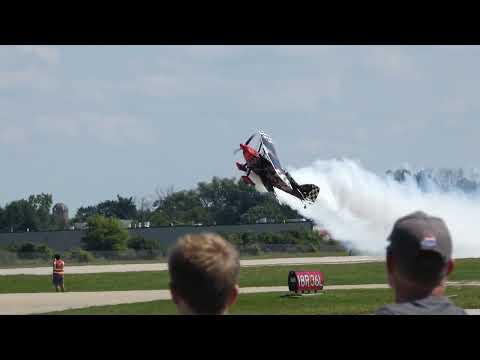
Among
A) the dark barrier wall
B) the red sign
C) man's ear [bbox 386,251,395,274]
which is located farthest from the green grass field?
man's ear [bbox 386,251,395,274]

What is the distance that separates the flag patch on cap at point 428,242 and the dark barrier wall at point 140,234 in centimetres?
10742

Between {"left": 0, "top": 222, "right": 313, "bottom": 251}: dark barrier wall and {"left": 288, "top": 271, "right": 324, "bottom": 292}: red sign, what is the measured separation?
75.4m

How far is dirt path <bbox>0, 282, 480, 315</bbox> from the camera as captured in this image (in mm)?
31756

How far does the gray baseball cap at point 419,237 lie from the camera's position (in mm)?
3916

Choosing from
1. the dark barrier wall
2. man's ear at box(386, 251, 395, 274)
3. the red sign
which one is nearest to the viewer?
man's ear at box(386, 251, 395, 274)

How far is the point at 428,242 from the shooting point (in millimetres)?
3898

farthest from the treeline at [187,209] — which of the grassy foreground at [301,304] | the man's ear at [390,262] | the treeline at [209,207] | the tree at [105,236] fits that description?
the man's ear at [390,262]

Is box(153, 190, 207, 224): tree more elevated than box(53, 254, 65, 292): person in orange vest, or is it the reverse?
box(153, 190, 207, 224): tree

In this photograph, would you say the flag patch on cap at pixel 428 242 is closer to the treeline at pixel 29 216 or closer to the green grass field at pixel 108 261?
the green grass field at pixel 108 261

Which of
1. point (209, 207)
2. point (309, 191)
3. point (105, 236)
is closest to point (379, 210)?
point (309, 191)

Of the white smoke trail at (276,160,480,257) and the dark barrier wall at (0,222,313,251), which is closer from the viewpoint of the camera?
the white smoke trail at (276,160,480,257)

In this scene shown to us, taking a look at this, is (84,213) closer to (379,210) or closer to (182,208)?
(182,208)

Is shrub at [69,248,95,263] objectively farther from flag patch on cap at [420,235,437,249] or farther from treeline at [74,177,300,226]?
flag patch on cap at [420,235,437,249]
